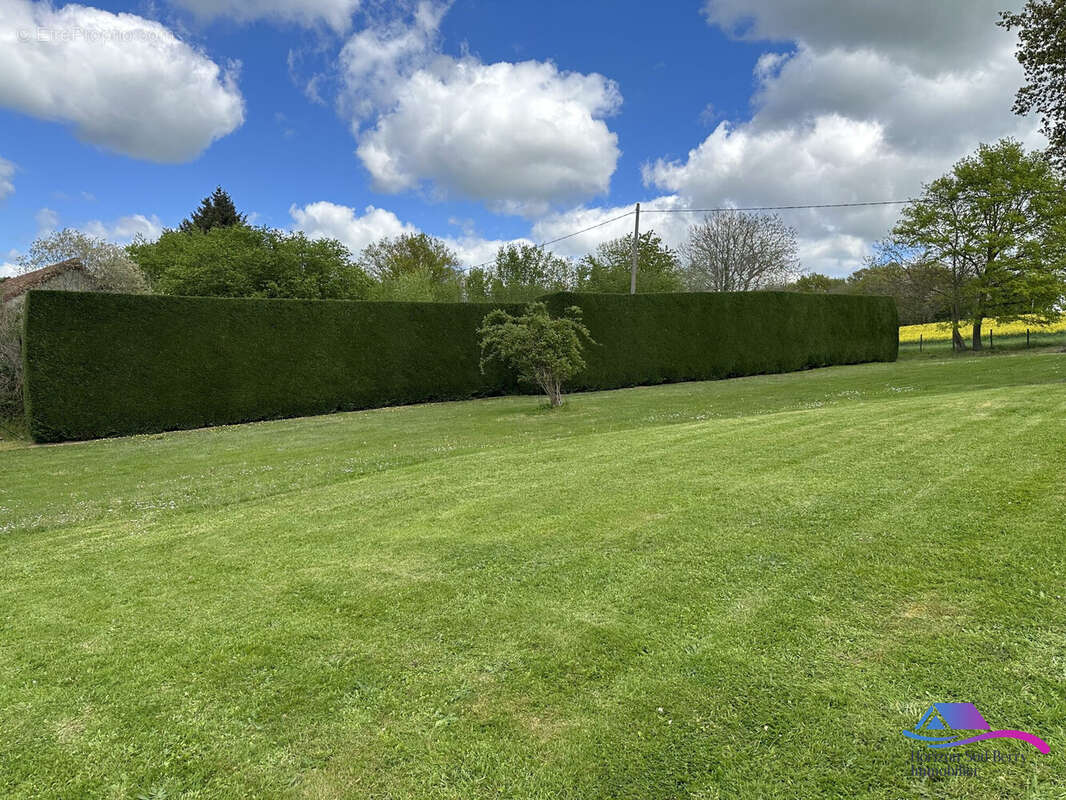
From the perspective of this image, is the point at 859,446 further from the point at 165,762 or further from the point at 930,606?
the point at 165,762

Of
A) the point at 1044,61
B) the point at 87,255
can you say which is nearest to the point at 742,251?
the point at 1044,61

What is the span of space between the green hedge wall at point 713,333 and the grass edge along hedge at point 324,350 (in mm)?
47

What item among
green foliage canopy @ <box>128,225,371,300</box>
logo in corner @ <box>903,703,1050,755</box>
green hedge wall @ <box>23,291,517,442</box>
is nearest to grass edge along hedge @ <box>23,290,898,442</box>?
green hedge wall @ <box>23,291,517,442</box>

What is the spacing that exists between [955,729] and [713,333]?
18.1 m

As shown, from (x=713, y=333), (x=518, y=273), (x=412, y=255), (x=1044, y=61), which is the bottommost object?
(x=713, y=333)

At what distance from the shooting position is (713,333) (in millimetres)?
18875

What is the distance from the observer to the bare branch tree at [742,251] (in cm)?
3338

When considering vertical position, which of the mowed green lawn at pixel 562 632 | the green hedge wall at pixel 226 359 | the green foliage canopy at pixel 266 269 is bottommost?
the mowed green lawn at pixel 562 632

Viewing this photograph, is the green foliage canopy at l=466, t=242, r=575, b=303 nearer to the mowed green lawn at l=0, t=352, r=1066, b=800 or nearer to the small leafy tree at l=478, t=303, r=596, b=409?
the small leafy tree at l=478, t=303, r=596, b=409

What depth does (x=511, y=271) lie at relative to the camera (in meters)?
31.5

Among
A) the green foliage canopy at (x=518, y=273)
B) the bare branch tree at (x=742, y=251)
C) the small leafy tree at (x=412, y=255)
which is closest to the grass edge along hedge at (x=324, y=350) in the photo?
the bare branch tree at (x=742, y=251)

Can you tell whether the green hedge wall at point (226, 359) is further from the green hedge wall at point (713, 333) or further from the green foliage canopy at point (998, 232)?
the green foliage canopy at point (998, 232)

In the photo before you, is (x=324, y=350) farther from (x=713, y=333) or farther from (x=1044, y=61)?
(x=1044, y=61)

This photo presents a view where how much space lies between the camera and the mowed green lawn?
171 cm
